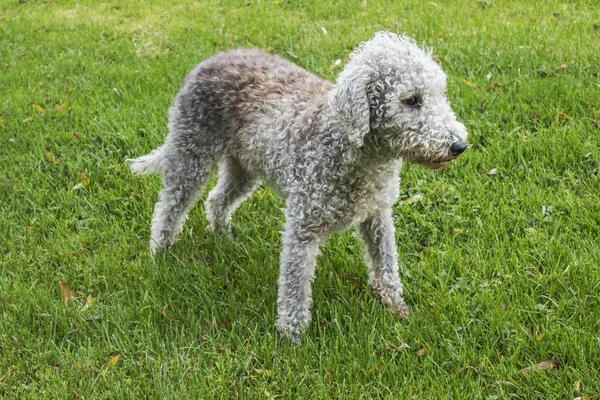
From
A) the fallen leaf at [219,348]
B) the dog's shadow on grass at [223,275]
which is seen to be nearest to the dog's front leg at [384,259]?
the dog's shadow on grass at [223,275]

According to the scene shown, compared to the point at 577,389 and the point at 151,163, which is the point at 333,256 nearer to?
the point at 151,163

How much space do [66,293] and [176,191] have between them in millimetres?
1068

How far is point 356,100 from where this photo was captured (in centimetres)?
313

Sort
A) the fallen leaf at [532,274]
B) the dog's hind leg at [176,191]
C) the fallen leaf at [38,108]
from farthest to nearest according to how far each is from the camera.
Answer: the fallen leaf at [38,108], the dog's hind leg at [176,191], the fallen leaf at [532,274]

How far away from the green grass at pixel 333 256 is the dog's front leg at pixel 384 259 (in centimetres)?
12

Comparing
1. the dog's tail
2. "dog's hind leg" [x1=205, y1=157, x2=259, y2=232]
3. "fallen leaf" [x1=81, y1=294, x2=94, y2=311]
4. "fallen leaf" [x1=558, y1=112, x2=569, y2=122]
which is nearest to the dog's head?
"dog's hind leg" [x1=205, y1=157, x2=259, y2=232]

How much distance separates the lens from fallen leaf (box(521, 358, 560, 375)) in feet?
10.4

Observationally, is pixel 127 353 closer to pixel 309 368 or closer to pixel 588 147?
pixel 309 368

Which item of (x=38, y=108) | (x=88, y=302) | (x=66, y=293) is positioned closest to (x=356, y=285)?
(x=88, y=302)

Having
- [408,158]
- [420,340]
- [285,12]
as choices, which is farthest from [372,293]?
[285,12]

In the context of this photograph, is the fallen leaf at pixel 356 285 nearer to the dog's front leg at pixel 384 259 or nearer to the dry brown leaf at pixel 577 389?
the dog's front leg at pixel 384 259

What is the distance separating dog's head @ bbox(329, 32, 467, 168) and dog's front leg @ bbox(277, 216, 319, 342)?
0.79 meters

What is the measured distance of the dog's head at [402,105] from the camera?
10.1 ft

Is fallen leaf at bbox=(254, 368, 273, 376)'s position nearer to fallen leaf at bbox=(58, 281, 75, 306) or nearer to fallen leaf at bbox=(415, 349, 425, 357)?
fallen leaf at bbox=(415, 349, 425, 357)
